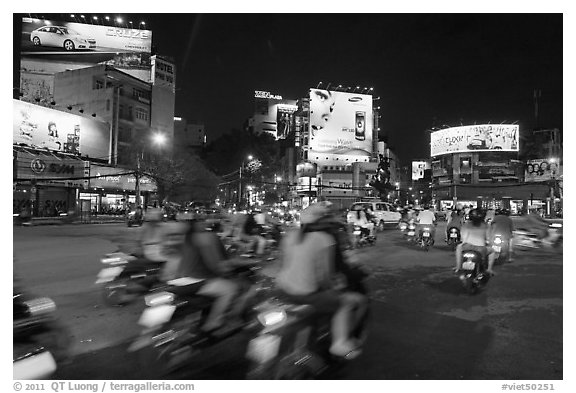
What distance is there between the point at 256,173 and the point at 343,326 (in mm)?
58707

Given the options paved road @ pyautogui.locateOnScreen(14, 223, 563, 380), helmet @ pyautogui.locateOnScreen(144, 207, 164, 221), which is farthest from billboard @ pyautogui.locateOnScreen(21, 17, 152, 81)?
helmet @ pyautogui.locateOnScreen(144, 207, 164, 221)

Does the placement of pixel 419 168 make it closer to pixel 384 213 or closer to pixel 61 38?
pixel 61 38

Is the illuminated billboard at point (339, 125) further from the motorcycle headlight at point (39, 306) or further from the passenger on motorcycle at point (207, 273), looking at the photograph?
the motorcycle headlight at point (39, 306)

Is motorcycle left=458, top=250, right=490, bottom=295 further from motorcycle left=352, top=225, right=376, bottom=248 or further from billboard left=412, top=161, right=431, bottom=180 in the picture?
billboard left=412, top=161, right=431, bottom=180

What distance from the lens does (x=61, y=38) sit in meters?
48.2

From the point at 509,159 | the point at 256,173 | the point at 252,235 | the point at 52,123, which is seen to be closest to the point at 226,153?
the point at 256,173

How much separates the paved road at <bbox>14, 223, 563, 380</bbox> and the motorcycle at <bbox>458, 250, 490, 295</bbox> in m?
0.20

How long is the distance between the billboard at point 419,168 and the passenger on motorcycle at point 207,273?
9968 cm

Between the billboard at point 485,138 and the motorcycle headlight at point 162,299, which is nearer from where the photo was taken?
the motorcycle headlight at point 162,299

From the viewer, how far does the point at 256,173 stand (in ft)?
205

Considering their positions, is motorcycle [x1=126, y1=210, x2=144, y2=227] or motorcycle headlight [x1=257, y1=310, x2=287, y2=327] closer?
motorcycle headlight [x1=257, y1=310, x2=287, y2=327]

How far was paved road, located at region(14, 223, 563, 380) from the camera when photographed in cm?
423

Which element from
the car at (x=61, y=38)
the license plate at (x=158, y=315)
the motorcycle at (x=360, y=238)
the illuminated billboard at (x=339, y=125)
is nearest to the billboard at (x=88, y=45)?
the car at (x=61, y=38)

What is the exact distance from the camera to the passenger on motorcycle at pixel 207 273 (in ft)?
14.9
